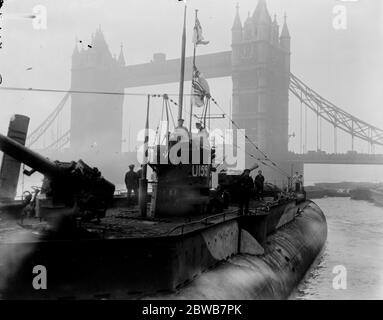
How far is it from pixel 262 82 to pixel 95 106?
150ft

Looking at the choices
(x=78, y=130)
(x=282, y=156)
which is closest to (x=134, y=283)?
(x=282, y=156)

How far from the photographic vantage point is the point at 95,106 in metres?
110

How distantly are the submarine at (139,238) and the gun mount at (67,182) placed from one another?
0.03 m

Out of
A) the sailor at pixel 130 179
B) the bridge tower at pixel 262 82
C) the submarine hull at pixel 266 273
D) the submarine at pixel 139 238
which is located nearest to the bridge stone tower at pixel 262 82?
the bridge tower at pixel 262 82

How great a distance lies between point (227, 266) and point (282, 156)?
73.8 meters

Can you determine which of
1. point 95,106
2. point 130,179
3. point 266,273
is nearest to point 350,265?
point 266,273

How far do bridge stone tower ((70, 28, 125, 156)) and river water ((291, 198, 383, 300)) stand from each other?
227ft

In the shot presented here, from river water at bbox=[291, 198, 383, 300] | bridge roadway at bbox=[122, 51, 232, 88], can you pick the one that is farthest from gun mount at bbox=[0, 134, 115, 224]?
bridge roadway at bbox=[122, 51, 232, 88]

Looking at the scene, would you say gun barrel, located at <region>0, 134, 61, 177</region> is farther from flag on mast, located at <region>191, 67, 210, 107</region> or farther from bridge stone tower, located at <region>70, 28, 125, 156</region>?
bridge stone tower, located at <region>70, 28, 125, 156</region>

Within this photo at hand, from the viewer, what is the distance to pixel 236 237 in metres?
17.3

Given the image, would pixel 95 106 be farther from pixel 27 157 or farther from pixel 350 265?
pixel 27 157

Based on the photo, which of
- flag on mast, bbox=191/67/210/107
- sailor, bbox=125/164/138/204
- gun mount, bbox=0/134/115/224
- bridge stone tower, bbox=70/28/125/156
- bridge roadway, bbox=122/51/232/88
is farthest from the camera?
bridge roadway, bbox=122/51/232/88

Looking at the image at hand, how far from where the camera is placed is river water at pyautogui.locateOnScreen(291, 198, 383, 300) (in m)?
20.6
